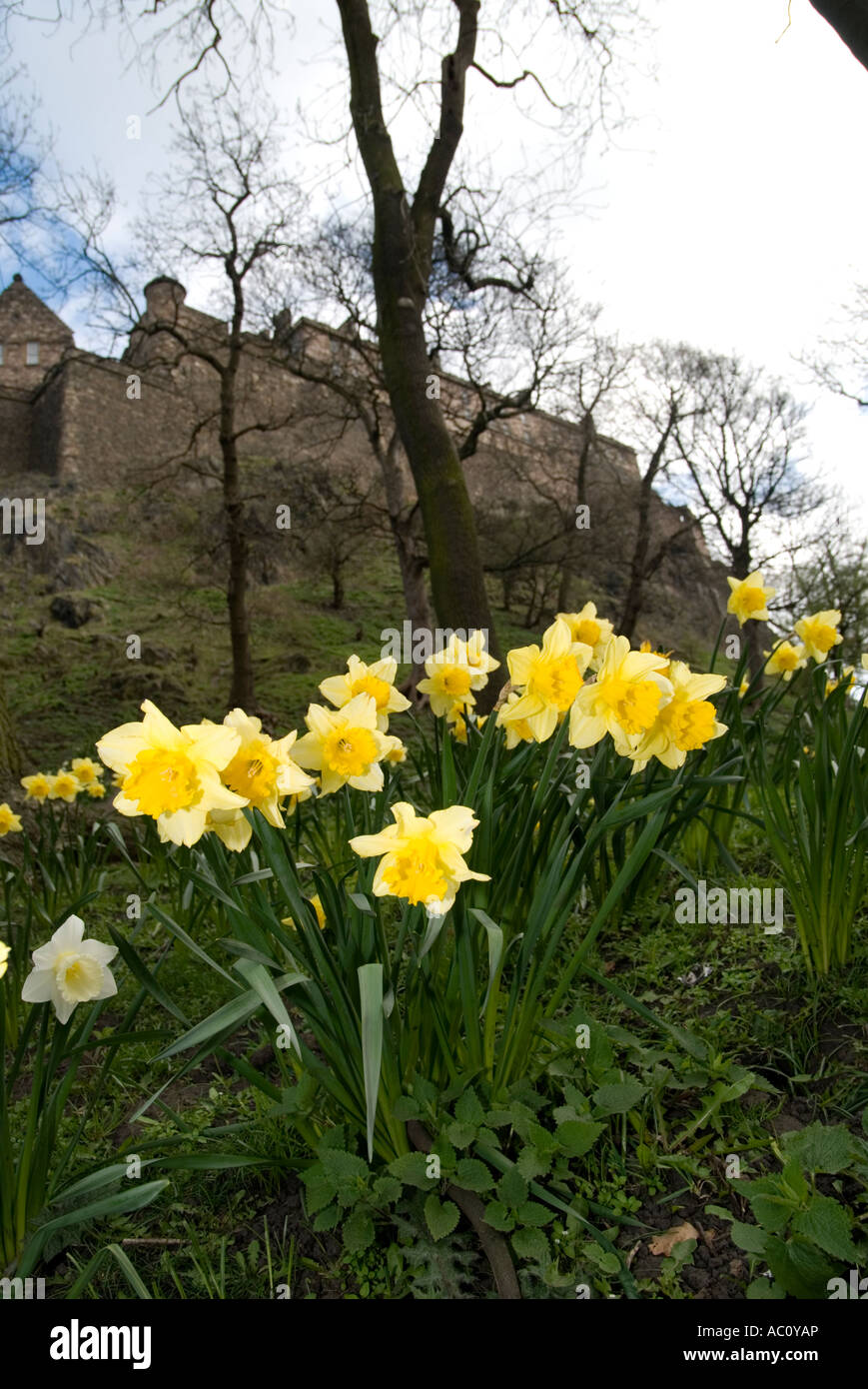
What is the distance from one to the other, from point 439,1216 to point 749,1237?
44 centimetres

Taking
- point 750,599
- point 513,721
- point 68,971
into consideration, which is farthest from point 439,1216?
point 750,599

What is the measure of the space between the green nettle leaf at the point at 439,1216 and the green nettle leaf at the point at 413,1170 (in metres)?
0.02

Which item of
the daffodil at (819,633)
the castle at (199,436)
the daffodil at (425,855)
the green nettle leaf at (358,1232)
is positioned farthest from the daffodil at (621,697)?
the castle at (199,436)

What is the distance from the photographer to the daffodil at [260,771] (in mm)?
1301

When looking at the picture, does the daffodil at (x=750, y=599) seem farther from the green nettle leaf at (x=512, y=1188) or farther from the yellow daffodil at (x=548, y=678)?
the green nettle leaf at (x=512, y=1188)

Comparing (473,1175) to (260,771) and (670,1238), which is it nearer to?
(670,1238)

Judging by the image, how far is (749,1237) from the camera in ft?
3.97

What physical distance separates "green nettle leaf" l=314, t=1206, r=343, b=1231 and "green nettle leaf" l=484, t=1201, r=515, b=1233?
0.23 metres

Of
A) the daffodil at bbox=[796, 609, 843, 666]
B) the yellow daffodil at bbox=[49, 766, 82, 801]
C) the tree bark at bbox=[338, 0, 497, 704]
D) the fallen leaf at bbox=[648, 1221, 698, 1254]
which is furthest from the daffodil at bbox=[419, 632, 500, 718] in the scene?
the tree bark at bbox=[338, 0, 497, 704]

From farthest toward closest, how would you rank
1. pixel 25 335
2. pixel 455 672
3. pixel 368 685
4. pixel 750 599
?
pixel 25 335 → pixel 750 599 → pixel 455 672 → pixel 368 685

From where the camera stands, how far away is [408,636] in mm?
9766
